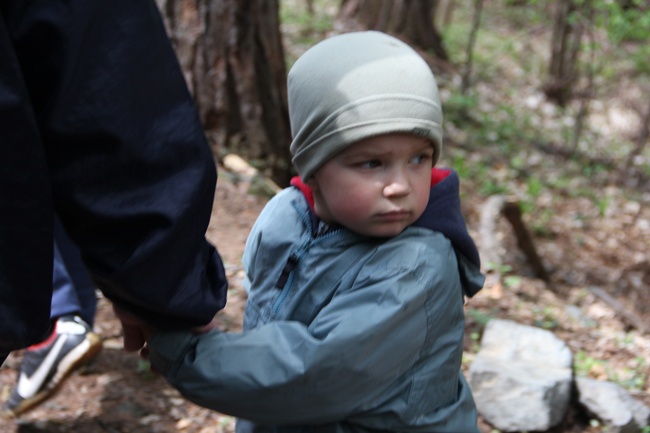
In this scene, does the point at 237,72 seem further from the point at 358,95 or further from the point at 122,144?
the point at 122,144

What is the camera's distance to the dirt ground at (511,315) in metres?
3.08

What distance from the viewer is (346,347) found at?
1.66 m

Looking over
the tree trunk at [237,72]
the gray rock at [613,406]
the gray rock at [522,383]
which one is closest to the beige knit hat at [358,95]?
the gray rock at [522,383]

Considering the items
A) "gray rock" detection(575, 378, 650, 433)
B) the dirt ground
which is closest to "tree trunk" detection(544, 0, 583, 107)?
the dirt ground

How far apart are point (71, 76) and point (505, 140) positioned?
8.71 meters

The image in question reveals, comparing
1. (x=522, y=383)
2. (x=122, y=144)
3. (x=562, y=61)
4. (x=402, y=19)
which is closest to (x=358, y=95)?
(x=122, y=144)

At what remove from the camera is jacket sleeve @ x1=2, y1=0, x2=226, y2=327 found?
1449 mm

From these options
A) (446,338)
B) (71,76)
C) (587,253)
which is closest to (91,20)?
(71,76)

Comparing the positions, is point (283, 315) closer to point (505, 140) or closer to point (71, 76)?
point (71, 76)

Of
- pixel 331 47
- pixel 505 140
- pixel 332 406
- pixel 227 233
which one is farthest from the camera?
pixel 505 140

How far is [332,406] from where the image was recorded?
5.61 feet

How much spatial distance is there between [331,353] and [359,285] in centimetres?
19

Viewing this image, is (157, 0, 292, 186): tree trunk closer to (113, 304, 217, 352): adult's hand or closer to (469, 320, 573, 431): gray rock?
(469, 320, 573, 431): gray rock

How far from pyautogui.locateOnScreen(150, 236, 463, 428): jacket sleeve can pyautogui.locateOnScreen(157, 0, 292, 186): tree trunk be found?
3.62 metres
